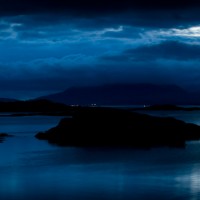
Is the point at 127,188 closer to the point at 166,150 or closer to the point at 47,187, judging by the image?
the point at 47,187

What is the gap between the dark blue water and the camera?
26016 mm

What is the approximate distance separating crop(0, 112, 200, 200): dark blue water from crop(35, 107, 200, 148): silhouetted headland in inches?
131

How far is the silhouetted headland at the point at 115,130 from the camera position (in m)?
50.5

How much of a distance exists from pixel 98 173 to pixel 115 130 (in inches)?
703

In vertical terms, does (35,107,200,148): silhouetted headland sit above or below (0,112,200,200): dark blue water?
above

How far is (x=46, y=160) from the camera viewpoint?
130ft

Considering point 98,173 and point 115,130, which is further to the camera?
point 115,130

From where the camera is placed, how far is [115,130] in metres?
50.8

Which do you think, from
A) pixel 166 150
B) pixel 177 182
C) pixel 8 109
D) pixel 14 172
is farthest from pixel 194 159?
pixel 8 109

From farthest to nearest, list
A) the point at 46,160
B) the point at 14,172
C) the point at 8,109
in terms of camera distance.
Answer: the point at 8,109 → the point at 46,160 → the point at 14,172

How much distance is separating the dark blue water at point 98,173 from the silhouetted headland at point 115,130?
131 inches

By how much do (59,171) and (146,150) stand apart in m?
13.1

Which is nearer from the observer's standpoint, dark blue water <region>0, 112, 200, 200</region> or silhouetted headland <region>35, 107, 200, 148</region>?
dark blue water <region>0, 112, 200, 200</region>

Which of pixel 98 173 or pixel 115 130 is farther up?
pixel 115 130
